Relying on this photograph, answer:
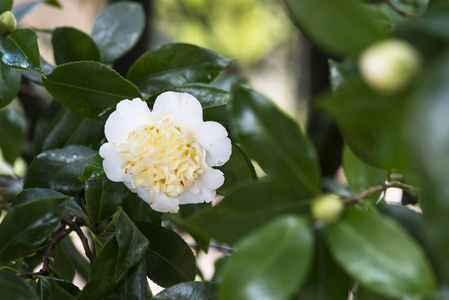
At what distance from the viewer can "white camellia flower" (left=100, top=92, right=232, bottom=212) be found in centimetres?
43

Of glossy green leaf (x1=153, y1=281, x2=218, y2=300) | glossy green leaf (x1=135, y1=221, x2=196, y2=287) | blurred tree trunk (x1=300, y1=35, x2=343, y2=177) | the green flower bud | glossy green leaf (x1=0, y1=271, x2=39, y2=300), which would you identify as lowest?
blurred tree trunk (x1=300, y1=35, x2=343, y2=177)

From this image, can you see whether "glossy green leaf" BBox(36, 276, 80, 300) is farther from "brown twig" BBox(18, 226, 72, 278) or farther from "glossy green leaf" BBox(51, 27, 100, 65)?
"glossy green leaf" BBox(51, 27, 100, 65)

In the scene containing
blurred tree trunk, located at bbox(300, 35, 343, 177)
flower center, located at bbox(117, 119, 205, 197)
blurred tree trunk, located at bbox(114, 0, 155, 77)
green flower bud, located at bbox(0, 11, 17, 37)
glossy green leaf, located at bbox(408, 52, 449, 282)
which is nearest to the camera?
glossy green leaf, located at bbox(408, 52, 449, 282)

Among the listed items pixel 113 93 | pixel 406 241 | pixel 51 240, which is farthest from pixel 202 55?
pixel 406 241

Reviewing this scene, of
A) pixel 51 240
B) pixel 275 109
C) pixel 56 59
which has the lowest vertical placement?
pixel 51 240

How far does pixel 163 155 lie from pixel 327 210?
0.62 ft

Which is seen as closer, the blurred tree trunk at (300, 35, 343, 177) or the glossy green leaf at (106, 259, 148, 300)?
the glossy green leaf at (106, 259, 148, 300)

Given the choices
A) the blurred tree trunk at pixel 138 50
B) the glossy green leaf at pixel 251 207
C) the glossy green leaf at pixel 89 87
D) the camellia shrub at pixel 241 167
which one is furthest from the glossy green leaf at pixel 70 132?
the blurred tree trunk at pixel 138 50

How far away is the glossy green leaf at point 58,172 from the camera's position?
1.83ft

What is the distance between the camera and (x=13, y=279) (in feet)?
1.21


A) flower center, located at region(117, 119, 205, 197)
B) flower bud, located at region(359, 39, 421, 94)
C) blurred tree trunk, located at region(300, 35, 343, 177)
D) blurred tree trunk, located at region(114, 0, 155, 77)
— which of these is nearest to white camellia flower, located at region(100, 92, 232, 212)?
flower center, located at region(117, 119, 205, 197)

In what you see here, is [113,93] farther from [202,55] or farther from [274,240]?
[274,240]

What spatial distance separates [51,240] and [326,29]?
36 cm

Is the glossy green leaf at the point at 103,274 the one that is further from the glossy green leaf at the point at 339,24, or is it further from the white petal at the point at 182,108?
the glossy green leaf at the point at 339,24
